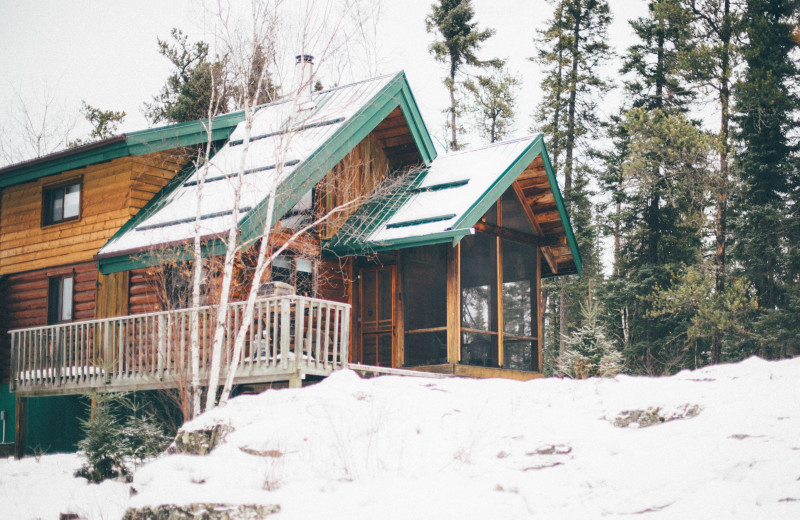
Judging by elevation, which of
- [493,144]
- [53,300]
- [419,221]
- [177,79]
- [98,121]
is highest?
[177,79]

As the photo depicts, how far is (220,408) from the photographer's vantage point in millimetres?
9430

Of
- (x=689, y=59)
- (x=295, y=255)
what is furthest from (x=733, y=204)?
(x=295, y=255)

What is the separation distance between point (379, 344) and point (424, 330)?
3.91ft

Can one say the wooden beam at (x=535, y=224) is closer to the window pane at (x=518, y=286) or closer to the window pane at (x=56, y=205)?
the window pane at (x=518, y=286)

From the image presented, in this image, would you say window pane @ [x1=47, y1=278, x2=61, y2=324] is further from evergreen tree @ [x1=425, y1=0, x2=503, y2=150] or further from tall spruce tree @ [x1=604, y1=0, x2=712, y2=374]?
evergreen tree @ [x1=425, y1=0, x2=503, y2=150]

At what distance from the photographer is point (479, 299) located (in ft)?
50.4

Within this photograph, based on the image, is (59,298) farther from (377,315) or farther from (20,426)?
(377,315)

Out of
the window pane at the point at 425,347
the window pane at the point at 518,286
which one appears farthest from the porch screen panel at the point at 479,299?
the window pane at the point at 518,286

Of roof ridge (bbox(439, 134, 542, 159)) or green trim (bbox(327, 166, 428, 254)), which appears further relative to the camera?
roof ridge (bbox(439, 134, 542, 159))

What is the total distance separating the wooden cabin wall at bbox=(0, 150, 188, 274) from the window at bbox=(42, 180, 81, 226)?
12cm

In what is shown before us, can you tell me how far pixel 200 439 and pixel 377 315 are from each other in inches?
254

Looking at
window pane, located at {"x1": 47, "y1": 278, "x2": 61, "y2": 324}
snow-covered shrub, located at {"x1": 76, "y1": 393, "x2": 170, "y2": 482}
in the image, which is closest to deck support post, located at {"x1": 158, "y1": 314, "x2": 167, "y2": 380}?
snow-covered shrub, located at {"x1": 76, "y1": 393, "x2": 170, "y2": 482}

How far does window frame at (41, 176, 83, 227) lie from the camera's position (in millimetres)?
15867

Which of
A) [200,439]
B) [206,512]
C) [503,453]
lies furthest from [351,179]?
[206,512]
